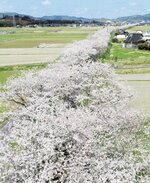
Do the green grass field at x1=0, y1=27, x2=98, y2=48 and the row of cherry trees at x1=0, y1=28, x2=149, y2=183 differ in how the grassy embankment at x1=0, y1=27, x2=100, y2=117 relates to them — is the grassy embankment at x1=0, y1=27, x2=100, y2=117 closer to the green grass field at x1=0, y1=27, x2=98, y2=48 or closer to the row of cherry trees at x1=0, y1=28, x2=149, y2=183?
the green grass field at x1=0, y1=27, x2=98, y2=48

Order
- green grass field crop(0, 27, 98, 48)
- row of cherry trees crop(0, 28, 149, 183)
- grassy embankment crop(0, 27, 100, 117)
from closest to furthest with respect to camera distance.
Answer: row of cherry trees crop(0, 28, 149, 183), grassy embankment crop(0, 27, 100, 117), green grass field crop(0, 27, 98, 48)

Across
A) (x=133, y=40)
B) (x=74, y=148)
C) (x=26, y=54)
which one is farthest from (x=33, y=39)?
(x=74, y=148)

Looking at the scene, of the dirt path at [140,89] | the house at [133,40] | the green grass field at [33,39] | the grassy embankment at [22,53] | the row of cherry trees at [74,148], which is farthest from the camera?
the green grass field at [33,39]

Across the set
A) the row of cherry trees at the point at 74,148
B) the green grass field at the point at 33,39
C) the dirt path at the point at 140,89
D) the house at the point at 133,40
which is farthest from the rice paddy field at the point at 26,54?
the row of cherry trees at the point at 74,148

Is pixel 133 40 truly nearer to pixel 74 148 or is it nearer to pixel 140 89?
pixel 140 89

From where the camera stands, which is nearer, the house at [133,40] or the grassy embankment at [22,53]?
the grassy embankment at [22,53]

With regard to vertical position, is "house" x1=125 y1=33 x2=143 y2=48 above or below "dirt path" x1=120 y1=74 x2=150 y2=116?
below

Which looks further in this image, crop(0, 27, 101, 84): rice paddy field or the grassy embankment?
crop(0, 27, 101, 84): rice paddy field

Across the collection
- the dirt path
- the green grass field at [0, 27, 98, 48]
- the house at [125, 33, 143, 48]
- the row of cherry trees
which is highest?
the row of cherry trees

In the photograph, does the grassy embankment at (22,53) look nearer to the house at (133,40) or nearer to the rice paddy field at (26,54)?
the rice paddy field at (26,54)

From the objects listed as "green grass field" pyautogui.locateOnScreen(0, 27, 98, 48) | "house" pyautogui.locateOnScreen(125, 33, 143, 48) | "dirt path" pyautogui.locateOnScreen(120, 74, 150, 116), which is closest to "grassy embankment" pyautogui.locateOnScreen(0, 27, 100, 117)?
"green grass field" pyautogui.locateOnScreen(0, 27, 98, 48)

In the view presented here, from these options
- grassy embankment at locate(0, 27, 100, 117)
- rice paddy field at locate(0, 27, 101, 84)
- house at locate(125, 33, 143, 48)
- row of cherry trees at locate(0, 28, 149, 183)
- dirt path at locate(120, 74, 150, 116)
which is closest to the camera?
row of cherry trees at locate(0, 28, 149, 183)

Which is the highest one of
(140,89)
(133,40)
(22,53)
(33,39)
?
(140,89)
